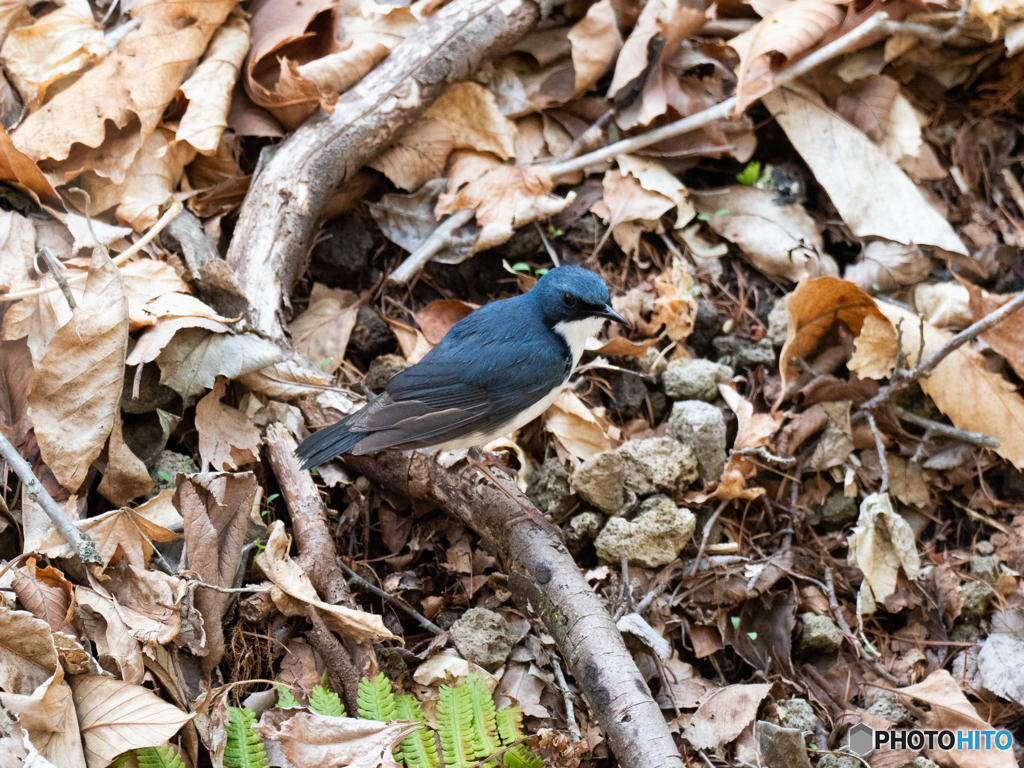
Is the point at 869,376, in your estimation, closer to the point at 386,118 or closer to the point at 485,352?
the point at 485,352

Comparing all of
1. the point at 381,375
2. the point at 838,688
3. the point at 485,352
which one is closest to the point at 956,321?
the point at 838,688

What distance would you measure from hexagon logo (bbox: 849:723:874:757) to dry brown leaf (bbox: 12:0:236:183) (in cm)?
396

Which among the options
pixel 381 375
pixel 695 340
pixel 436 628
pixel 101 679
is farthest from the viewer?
pixel 695 340

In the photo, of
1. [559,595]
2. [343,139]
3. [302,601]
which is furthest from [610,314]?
[302,601]

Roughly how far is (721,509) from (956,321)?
176 cm

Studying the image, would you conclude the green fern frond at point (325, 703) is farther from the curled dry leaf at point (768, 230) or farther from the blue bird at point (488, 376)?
the curled dry leaf at point (768, 230)

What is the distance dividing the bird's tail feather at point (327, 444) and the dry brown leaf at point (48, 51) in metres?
2.14

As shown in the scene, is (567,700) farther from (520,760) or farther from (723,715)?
(723,715)

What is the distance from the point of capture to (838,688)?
132 inches

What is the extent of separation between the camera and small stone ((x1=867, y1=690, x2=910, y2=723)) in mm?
3205

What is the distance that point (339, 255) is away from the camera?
4.38 m

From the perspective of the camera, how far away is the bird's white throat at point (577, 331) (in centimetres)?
377

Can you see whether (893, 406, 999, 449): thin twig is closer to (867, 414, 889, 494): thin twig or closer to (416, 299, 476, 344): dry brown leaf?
(867, 414, 889, 494): thin twig

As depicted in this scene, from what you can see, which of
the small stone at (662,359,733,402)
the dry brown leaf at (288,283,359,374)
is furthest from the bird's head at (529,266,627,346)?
the dry brown leaf at (288,283,359,374)
